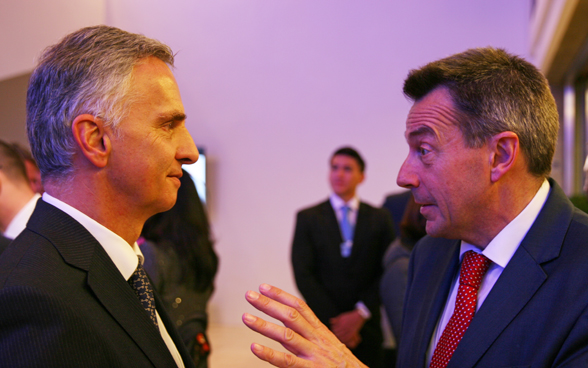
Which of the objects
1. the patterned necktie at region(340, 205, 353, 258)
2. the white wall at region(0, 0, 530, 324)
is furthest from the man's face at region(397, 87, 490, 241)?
the white wall at region(0, 0, 530, 324)

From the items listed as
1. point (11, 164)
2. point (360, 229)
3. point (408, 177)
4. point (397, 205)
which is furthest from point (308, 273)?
point (408, 177)

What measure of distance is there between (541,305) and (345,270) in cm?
245

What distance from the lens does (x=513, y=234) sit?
49.5 inches

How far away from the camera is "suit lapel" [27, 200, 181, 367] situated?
995 mm

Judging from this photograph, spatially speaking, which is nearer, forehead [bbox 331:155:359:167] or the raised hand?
the raised hand

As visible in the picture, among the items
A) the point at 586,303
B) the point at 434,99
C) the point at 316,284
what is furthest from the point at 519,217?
the point at 316,284

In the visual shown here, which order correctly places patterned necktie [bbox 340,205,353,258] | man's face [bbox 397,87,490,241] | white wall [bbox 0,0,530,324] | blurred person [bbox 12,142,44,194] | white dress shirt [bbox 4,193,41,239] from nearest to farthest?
man's face [bbox 397,87,490,241] → white dress shirt [bbox 4,193,41,239] → blurred person [bbox 12,142,44,194] → patterned necktie [bbox 340,205,353,258] → white wall [bbox 0,0,530,324]

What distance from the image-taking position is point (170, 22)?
20.8 ft

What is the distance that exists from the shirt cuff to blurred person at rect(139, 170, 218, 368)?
136 cm

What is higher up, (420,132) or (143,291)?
(420,132)

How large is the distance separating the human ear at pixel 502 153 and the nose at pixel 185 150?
824 millimetres

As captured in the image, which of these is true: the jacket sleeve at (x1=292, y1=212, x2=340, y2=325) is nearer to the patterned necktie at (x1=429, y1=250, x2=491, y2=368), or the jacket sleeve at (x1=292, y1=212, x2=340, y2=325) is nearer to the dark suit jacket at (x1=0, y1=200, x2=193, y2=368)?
the patterned necktie at (x1=429, y1=250, x2=491, y2=368)

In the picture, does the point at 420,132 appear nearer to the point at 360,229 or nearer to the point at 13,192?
the point at 13,192

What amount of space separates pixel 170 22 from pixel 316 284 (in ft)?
15.0
